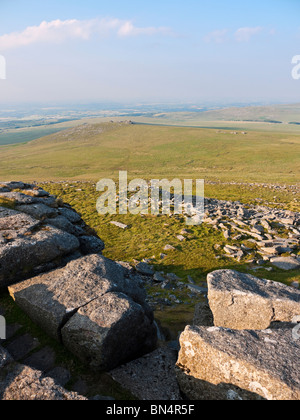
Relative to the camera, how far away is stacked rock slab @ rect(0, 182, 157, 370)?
879 centimetres

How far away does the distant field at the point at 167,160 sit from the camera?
7206 centimetres

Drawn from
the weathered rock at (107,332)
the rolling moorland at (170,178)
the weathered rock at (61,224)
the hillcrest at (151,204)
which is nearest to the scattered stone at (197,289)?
the rolling moorland at (170,178)

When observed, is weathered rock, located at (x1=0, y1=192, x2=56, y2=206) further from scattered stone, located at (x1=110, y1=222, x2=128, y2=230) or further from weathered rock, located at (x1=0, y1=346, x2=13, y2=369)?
scattered stone, located at (x1=110, y1=222, x2=128, y2=230)

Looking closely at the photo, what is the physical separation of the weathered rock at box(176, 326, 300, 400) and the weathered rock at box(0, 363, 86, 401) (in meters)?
3.31

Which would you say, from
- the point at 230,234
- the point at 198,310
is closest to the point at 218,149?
the point at 230,234

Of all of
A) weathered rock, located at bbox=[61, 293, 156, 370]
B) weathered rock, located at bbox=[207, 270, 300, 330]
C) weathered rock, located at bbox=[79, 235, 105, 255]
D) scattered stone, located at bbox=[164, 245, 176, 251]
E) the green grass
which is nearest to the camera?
weathered rock, located at bbox=[61, 293, 156, 370]

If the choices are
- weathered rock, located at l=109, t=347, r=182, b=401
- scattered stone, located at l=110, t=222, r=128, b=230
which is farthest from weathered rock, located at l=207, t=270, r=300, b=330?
scattered stone, located at l=110, t=222, r=128, b=230

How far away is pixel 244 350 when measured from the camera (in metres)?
7.62

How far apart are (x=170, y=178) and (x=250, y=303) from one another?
2176 inches

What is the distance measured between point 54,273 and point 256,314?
8702 millimetres

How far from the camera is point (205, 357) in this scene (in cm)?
775

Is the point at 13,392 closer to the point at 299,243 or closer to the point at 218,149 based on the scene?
the point at 299,243

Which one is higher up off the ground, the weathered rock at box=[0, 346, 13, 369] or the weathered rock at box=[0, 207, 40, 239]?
the weathered rock at box=[0, 207, 40, 239]

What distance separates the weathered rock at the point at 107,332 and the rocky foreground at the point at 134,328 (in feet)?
0.11
